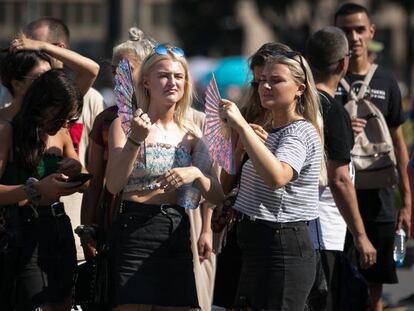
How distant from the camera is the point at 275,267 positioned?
5.32 meters

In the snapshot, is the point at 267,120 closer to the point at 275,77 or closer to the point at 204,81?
the point at 275,77

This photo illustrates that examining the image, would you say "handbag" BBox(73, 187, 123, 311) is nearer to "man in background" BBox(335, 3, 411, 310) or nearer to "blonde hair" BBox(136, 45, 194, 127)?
"blonde hair" BBox(136, 45, 194, 127)

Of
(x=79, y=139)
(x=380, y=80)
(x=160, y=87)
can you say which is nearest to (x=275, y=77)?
(x=160, y=87)

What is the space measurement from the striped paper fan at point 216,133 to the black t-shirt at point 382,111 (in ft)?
6.18

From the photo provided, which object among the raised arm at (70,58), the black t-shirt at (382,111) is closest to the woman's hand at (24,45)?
the raised arm at (70,58)

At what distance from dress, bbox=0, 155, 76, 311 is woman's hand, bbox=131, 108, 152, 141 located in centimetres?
64

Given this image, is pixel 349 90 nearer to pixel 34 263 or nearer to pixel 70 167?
pixel 70 167

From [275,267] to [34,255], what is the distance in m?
1.18

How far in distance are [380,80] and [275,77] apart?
218 cm

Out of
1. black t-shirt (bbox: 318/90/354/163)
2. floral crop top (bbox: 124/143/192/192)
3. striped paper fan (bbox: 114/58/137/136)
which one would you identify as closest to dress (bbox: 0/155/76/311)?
floral crop top (bbox: 124/143/192/192)

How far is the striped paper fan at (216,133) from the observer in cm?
545

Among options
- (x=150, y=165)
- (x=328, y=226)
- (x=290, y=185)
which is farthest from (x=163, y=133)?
(x=328, y=226)

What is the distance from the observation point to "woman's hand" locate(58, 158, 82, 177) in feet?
18.6

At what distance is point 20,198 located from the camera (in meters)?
5.57
